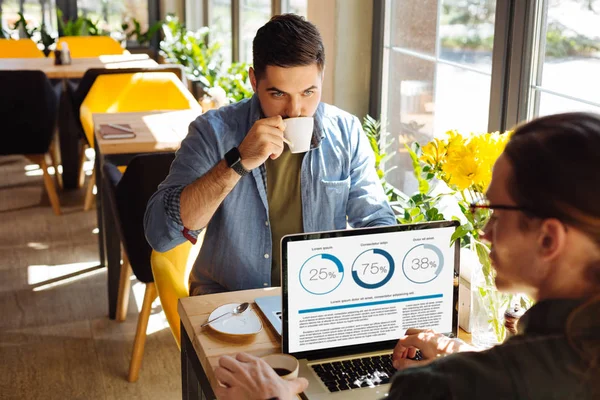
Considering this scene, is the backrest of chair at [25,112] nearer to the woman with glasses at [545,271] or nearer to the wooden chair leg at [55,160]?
the wooden chair leg at [55,160]

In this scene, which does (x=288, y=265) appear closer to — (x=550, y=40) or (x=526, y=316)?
(x=526, y=316)

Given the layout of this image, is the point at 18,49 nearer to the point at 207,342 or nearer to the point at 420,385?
the point at 207,342

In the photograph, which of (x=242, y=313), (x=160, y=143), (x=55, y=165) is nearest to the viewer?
(x=242, y=313)

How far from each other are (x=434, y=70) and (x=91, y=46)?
4362mm

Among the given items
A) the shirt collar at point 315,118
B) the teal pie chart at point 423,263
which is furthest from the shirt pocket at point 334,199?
the teal pie chart at point 423,263

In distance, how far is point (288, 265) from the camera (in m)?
1.51

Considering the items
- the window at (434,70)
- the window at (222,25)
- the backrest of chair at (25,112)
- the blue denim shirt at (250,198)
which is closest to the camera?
the blue denim shirt at (250,198)

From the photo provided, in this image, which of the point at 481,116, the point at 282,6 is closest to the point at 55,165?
the point at 282,6

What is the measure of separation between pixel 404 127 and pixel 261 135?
4.96 ft

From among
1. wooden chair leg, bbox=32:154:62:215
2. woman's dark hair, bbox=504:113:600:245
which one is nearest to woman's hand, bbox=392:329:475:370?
woman's dark hair, bbox=504:113:600:245

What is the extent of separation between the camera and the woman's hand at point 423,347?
55.5 inches

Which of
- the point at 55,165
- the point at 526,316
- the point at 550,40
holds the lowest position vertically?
the point at 55,165

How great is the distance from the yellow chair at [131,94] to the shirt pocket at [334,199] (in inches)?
108

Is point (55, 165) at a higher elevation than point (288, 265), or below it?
below
